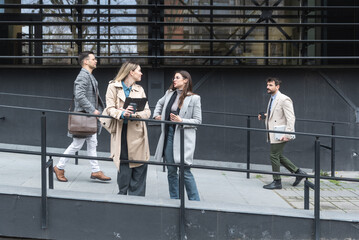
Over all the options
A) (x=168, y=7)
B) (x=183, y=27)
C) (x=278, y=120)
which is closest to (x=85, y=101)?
(x=278, y=120)

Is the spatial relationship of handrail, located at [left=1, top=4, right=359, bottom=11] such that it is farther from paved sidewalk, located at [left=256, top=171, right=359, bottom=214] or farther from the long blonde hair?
the long blonde hair

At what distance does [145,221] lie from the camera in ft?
13.8

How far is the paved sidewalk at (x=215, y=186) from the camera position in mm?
5336

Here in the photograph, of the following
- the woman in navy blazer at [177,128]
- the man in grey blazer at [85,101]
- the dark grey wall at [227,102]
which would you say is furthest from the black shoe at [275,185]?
the man in grey blazer at [85,101]

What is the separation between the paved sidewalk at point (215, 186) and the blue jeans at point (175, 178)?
273 millimetres

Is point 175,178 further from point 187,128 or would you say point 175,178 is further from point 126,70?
point 126,70

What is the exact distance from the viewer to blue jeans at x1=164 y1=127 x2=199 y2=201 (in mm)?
4578

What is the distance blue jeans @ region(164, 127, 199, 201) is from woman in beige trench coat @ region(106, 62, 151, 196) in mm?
308

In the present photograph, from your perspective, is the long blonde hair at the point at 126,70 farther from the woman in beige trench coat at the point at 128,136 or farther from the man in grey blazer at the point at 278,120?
the man in grey blazer at the point at 278,120

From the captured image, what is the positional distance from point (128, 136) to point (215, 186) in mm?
2278

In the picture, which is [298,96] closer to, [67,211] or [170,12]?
[170,12]

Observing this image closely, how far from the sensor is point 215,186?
20.2ft

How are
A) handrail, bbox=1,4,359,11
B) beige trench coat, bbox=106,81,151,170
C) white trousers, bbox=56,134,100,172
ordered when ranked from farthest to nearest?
handrail, bbox=1,4,359,11
white trousers, bbox=56,134,100,172
beige trench coat, bbox=106,81,151,170

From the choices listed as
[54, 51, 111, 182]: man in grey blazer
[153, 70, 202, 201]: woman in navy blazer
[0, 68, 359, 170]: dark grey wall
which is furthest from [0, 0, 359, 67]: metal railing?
[153, 70, 202, 201]: woman in navy blazer
